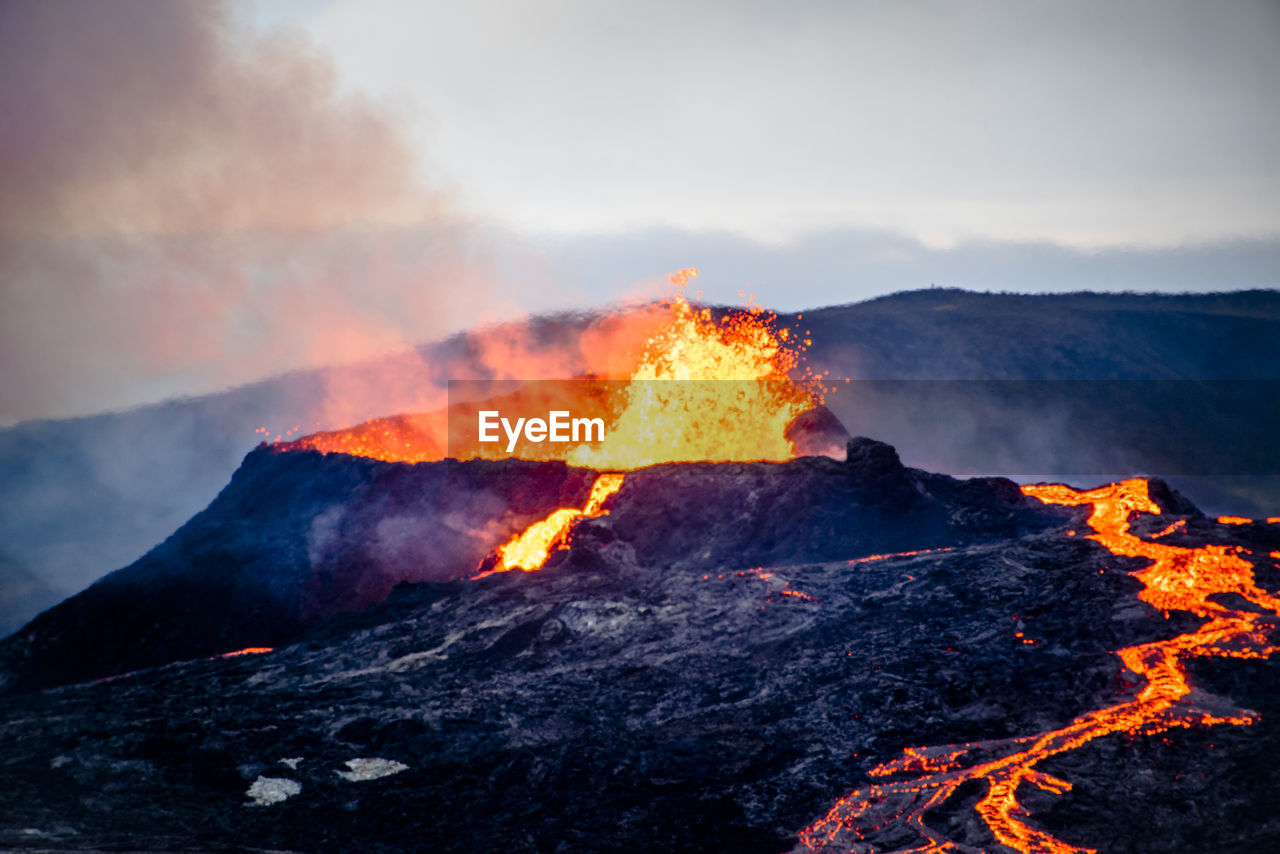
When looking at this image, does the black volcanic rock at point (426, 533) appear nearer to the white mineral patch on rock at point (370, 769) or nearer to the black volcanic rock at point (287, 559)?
the black volcanic rock at point (287, 559)

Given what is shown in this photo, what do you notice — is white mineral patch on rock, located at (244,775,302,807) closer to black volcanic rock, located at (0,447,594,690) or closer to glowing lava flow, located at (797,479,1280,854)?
glowing lava flow, located at (797,479,1280,854)

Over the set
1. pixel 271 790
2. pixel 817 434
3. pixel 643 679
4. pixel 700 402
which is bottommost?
pixel 271 790

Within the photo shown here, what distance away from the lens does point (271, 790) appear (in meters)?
12.2

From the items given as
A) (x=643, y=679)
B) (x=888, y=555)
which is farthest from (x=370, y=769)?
(x=888, y=555)

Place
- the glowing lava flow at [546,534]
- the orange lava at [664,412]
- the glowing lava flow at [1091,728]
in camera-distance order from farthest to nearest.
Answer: the orange lava at [664,412], the glowing lava flow at [546,534], the glowing lava flow at [1091,728]

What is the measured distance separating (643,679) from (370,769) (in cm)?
439

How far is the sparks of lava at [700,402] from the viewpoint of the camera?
2759 cm

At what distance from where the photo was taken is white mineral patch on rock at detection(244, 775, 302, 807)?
12016 millimetres

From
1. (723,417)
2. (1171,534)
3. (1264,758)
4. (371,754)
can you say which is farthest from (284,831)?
(723,417)

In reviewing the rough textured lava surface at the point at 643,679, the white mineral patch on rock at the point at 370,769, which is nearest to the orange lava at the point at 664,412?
the rough textured lava surface at the point at 643,679

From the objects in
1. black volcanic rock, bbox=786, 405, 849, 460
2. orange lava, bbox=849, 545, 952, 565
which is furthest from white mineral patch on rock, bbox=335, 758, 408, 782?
black volcanic rock, bbox=786, 405, 849, 460

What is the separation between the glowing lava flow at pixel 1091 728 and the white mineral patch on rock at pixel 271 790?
6.36 m

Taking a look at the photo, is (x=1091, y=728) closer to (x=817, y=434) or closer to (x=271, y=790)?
(x=271, y=790)

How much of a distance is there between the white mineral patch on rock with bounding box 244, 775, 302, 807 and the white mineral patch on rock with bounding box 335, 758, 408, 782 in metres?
0.60
